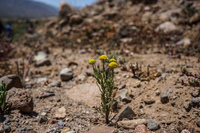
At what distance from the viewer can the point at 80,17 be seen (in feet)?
34.2

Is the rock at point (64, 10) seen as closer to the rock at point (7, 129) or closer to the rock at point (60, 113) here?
the rock at point (60, 113)

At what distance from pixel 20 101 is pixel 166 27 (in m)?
7.00

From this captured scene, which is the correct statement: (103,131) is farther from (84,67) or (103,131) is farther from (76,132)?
(84,67)

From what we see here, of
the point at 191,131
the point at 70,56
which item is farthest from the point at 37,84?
the point at 191,131

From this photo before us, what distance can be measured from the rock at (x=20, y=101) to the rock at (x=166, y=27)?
6.45 m

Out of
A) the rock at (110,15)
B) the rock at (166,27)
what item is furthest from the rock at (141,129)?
the rock at (110,15)

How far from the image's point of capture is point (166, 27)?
7.23 m

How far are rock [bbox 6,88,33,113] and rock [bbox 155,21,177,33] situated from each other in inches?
254

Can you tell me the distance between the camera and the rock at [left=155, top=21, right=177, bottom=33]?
705cm

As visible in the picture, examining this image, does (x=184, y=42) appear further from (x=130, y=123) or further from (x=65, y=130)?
(x=65, y=130)

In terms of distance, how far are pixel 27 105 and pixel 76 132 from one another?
3.59 ft

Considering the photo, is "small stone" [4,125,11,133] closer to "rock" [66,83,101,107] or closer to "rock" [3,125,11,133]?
"rock" [3,125,11,133]

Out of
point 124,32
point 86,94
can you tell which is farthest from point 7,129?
point 124,32

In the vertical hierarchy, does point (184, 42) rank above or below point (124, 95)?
above
